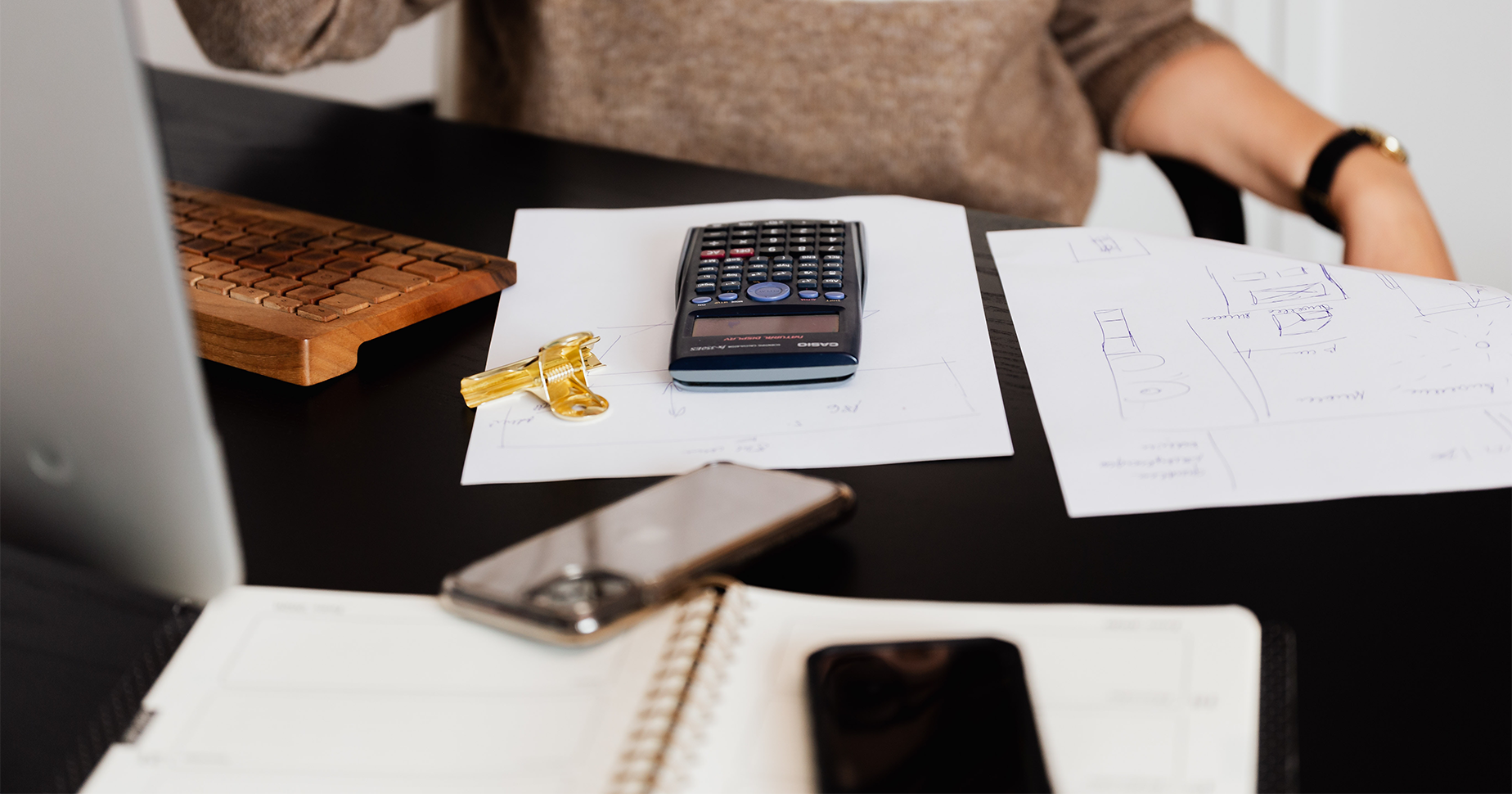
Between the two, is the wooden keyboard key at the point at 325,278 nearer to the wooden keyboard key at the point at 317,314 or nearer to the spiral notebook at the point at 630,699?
the wooden keyboard key at the point at 317,314

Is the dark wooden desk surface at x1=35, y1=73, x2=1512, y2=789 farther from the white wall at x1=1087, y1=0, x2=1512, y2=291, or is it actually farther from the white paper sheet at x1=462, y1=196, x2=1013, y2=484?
the white wall at x1=1087, y1=0, x2=1512, y2=291

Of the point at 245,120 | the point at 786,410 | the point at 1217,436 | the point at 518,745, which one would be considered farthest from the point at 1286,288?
the point at 245,120

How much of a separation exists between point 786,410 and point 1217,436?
168 mm

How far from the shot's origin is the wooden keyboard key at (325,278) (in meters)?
0.52

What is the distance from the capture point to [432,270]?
543mm

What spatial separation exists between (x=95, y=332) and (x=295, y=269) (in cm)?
26

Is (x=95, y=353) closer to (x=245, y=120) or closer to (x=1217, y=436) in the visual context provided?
(x=1217, y=436)

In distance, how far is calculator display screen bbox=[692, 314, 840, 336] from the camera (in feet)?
1.55

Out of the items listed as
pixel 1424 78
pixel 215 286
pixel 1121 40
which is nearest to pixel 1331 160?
pixel 1121 40

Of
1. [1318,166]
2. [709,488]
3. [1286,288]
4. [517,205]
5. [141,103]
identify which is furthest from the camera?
[1318,166]

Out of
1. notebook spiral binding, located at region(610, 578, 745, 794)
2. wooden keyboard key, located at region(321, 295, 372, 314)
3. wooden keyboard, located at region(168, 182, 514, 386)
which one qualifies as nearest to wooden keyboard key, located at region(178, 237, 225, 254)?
wooden keyboard, located at region(168, 182, 514, 386)

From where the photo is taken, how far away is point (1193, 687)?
0.90 ft

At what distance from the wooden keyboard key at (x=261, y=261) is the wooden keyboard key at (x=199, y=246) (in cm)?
3

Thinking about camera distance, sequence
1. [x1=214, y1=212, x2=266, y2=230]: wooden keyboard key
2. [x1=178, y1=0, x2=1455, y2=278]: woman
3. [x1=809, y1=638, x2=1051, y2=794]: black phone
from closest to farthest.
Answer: [x1=809, y1=638, x2=1051, y2=794]: black phone
[x1=214, y1=212, x2=266, y2=230]: wooden keyboard key
[x1=178, y1=0, x2=1455, y2=278]: woman
